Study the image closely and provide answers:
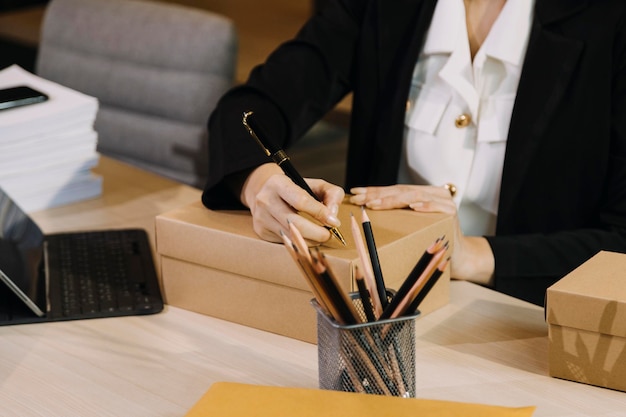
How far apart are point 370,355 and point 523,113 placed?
784mm

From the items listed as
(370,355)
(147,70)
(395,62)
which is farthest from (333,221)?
(147,70)

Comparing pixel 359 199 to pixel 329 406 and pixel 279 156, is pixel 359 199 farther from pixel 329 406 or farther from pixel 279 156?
pixel 329 406

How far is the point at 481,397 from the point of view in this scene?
101 cm

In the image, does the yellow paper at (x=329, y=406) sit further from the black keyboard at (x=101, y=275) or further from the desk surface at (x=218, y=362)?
the black keyboard at (x=101, y=275)

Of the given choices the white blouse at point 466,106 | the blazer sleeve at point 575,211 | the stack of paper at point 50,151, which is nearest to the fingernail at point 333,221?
the blazer sleeve at point 575,211

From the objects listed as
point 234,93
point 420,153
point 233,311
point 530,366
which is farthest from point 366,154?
point 530,366

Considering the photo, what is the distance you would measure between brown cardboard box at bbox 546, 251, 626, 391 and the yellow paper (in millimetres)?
159

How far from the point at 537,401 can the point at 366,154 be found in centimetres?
87

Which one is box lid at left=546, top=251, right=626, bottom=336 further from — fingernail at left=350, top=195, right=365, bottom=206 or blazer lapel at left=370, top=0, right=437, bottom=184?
blazer lapel at left=370, top=0, right=437, bottom=184

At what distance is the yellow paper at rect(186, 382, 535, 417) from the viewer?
87 centimetres

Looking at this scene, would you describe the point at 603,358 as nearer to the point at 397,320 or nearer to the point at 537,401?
the point at 537,401

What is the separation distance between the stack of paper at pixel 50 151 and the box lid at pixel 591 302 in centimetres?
93

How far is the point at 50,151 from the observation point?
162 centimetres

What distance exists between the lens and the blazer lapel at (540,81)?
60.0 inches
